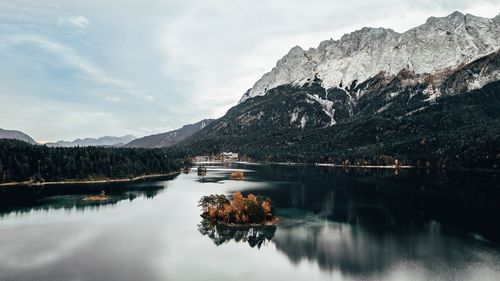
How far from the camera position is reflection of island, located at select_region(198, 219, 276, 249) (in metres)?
91.3

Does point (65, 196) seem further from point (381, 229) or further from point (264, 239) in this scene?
point (381, 229)

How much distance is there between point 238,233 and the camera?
97625 millimetres

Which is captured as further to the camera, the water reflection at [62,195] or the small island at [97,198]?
the small island at [97,198]

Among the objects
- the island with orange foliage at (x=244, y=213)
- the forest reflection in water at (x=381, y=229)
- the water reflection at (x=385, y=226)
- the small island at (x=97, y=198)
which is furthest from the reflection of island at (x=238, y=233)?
the small island at (x=97, y=198)

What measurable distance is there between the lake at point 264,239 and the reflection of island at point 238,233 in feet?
0.85

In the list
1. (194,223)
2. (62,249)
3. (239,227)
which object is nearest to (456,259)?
(239,227)

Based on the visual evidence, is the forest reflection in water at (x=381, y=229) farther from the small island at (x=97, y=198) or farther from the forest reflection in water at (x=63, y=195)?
the small island at (x=97, y=198)

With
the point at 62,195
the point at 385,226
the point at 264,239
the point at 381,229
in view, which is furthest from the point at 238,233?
the point at 62,195

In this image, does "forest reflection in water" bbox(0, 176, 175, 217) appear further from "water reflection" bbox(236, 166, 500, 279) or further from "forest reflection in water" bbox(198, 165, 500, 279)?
"water reflection" bbox(236, 166, 500, 279)

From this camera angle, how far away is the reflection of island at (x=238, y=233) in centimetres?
9131

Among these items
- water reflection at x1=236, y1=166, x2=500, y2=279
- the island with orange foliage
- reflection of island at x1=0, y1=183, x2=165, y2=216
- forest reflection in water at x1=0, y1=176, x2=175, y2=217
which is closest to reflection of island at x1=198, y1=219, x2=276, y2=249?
the island with orange foliage

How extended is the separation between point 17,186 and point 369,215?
15179 cm

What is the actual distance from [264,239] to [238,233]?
8256mm

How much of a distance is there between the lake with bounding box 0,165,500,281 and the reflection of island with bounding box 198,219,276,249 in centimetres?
26
